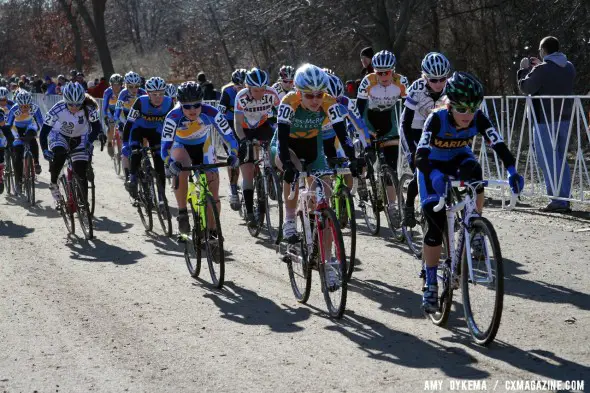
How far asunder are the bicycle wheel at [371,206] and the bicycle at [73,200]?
355cm

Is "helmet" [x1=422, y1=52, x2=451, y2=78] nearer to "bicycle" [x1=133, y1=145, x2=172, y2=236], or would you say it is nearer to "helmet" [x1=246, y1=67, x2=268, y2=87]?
"helmet" [x1=246, y1=67, x2=268, y2=87]

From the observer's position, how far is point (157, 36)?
232 feet

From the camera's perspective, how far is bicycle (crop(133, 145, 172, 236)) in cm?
1267

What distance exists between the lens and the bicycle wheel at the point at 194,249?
31.8ft

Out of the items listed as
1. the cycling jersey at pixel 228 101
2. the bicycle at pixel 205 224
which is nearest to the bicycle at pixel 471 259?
the bicycle at pixel 205 224

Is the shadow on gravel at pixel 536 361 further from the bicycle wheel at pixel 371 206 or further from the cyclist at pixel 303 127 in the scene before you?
the bicycle wheel at pixel 371 206

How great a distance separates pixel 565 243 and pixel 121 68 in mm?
53498

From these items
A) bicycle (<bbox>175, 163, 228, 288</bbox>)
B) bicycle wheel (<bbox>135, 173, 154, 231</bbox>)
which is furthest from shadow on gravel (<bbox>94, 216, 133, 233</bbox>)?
bicycle (<bbox>175, 163, 228, 288</bbox>)

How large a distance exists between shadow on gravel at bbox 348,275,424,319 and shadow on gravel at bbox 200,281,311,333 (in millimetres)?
699

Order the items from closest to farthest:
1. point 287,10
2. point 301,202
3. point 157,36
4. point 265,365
Result: point 265,365 < point 301,202 < point 287,10 < point 157,36

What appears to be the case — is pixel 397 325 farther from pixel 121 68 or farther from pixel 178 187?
pixel 121 68

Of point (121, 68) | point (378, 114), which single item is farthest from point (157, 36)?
point (378, 114)

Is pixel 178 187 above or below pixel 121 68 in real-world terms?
below

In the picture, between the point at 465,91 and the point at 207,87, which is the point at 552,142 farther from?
the point at 207,87
